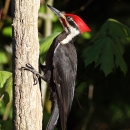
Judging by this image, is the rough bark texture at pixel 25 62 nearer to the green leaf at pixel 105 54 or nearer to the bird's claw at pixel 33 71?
the bird's claw at pixel 33 71

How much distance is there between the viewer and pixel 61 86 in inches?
180

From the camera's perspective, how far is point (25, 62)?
4133mm

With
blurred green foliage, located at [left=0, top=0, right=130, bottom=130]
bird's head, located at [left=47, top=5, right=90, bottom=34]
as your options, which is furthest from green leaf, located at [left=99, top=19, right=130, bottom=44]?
blurred green foliage, located at [left=0, top=0, right=130, bottom=130]

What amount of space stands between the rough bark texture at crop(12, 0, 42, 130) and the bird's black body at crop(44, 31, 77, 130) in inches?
12.0

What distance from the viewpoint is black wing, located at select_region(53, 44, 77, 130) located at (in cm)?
455

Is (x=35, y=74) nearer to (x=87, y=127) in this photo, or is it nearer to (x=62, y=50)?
(x=62, y=50)

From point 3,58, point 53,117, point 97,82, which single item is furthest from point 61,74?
point 97,82

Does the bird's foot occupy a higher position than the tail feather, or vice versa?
the bird's foot

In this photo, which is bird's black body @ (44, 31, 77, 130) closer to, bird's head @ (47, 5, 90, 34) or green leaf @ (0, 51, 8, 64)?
bird's head @ (47, 5, 90, 34)

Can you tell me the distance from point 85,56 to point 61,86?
0.37 meters

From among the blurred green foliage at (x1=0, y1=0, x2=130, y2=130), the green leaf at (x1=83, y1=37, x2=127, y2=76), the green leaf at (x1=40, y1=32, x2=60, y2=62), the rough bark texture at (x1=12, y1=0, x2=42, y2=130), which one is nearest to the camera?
the rough bark texture at (x1=12, y1=0, x2=42, y2=130)

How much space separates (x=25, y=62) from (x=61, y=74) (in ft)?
1.73

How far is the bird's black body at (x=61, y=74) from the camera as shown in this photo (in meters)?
4.55

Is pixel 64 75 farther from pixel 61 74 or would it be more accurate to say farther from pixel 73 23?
pixel 73 23
